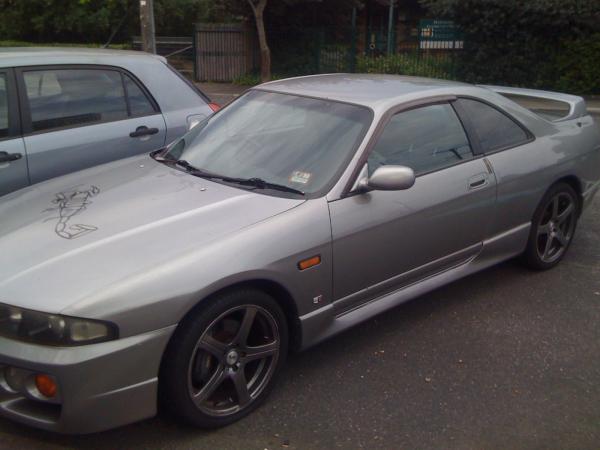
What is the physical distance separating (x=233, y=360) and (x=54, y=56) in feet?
9.85

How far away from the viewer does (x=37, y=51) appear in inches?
195

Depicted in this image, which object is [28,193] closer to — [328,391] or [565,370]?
[328,391]

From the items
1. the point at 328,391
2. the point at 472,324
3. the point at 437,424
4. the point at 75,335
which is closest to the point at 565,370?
the point at 472,324

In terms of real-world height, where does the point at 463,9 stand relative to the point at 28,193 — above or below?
above

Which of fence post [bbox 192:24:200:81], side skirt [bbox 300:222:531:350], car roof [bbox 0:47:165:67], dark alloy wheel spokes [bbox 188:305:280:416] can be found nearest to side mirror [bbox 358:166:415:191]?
side skirt [bbox 300:222:531:350]

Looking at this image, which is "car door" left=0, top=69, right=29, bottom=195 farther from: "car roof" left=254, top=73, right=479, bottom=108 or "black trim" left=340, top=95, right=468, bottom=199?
"black trim" left=340, top=95, right=468, bottom=199

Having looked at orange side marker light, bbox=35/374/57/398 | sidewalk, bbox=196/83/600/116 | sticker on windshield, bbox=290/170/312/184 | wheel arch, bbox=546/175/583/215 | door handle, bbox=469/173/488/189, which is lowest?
sidewalk, bbox=196/83/600/116

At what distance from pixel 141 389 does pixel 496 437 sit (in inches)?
66.1

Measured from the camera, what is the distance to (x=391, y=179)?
11.5 feet

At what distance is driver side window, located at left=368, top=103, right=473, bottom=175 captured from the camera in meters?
3.88

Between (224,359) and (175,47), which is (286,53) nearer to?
(175,47)

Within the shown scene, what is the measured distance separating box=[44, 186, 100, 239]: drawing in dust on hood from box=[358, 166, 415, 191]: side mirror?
4.78ft

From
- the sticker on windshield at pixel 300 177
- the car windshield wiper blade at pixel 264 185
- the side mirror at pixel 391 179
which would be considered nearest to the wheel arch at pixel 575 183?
the side mirror at pixel 391 179

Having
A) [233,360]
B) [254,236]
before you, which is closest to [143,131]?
[254,236]
